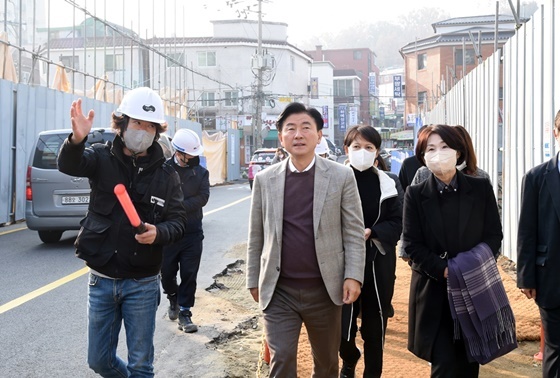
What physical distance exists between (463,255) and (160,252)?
1826mm

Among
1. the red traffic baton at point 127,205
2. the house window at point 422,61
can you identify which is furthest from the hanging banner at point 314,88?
the red traffic baton at point 127,205

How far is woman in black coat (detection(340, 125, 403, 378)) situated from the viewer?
5.46 m

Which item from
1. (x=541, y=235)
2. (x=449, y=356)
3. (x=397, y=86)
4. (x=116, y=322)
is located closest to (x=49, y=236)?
(x=116, y=322)

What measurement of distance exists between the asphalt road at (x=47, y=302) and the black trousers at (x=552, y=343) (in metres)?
3.43

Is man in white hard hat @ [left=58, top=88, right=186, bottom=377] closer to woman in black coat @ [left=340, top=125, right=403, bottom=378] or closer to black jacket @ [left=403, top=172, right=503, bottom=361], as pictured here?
black jacket @ [left=403, top=172, right=503, bottom=361]

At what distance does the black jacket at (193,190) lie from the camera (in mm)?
7527

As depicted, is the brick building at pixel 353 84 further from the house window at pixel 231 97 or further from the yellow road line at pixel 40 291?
the yellow road line at pixel 40 291

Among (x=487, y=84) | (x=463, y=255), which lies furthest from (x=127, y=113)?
(x=487, y=84)

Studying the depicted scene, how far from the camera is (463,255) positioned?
451 cm

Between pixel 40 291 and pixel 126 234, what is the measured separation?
544 centimetres

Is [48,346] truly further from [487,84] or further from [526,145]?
[487,84]

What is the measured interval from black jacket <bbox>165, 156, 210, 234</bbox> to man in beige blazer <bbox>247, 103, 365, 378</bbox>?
10.6 feet

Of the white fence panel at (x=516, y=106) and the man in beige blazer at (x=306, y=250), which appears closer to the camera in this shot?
the man in beige blazer at (x=306, y=250)

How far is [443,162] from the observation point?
475cm
